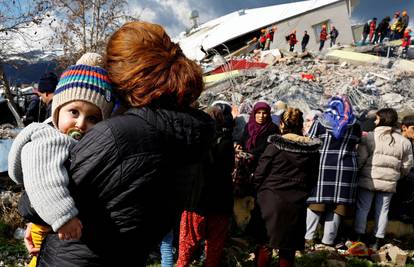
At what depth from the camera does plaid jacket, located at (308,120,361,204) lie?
15.1 ft

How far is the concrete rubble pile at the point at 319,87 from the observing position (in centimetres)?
1219

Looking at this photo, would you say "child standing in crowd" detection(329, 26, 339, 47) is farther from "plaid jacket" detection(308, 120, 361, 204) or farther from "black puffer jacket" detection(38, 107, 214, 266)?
"black puffer jacket" detection(38, 107, 214, 266)

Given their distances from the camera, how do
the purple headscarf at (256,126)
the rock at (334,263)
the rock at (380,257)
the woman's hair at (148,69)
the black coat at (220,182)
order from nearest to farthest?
1. the woman's hair at (148,69)
2. the black coat at (220,182)
3. the rock at (334,263)
4. the rock at (380,257)
5. the purple headscarf at (256,126)

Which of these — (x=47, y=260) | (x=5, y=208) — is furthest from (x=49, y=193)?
(x=5, y=208)

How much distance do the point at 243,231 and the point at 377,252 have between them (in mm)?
1669

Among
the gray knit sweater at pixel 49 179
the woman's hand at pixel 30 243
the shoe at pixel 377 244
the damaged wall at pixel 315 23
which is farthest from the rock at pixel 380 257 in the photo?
the damaged wall at pixel 315 23

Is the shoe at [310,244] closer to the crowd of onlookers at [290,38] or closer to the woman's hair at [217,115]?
the woman's hair at [217,115]

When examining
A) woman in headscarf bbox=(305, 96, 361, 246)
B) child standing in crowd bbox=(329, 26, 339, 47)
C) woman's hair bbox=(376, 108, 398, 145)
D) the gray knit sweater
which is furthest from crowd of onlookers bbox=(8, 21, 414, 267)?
child standing in crowd bbox=(329, 26, 339, 47)

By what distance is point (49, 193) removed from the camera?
4.07 ft

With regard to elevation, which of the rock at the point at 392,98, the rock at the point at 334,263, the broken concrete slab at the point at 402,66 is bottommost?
the rock at the point at 334,263

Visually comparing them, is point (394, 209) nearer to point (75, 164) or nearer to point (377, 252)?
A: point (377, 252)

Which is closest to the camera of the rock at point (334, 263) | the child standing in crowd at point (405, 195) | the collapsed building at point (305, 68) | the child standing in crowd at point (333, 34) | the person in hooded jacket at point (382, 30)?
the rock at point (334, 263)

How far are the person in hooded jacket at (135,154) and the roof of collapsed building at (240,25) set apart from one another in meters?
27.6

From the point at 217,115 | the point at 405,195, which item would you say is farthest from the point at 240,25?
the point at 217,115
